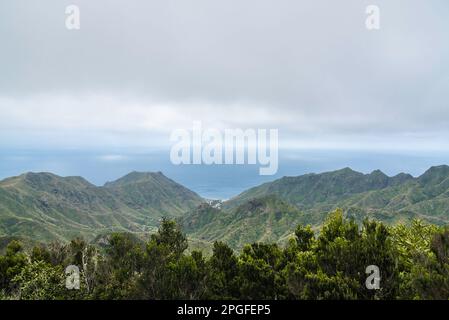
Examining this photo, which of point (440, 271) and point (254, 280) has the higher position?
point (440, 271)

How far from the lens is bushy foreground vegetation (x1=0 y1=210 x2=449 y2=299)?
100 feet

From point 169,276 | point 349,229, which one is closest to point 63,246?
point 169,276

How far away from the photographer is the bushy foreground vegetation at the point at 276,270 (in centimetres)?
Result: 3059

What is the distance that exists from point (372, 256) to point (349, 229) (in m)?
5.43

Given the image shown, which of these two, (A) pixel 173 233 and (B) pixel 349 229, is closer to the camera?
(B) pixel 349 229

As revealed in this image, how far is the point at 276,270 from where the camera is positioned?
142ft
